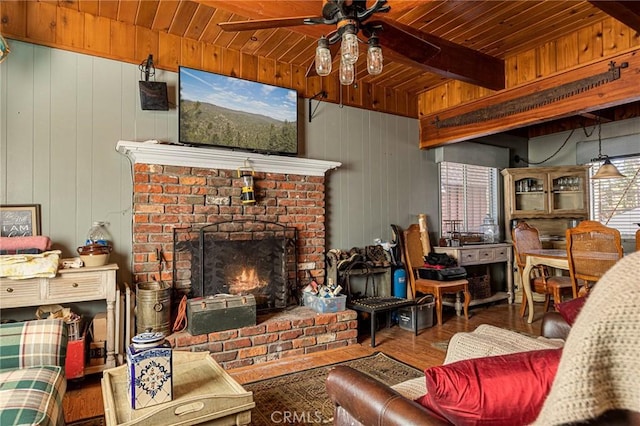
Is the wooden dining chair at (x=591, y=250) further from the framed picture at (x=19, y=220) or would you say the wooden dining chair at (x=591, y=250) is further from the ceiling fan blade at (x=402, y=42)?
the framed picture at (x=19, y=220)

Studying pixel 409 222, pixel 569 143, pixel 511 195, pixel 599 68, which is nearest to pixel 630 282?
pixel 599 68

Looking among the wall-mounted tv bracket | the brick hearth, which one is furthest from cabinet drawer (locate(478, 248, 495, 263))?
the wall-mounted tv bracket

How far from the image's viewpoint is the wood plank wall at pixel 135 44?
2740mm

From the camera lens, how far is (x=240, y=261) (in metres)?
3.43

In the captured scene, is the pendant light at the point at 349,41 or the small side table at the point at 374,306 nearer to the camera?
the pendant light at the point at 349,41

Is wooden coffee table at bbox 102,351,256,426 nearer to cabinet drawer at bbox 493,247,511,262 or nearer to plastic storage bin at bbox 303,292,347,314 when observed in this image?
plastic storage bin at bbox 303,292,347,314

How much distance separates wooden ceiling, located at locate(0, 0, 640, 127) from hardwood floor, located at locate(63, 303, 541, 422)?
7.55ft

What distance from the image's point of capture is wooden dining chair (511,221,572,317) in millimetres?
3809

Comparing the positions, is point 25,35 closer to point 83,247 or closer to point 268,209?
point 83,247

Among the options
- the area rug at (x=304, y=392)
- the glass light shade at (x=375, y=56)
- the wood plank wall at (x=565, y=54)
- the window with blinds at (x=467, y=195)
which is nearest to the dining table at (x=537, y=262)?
the window with blinds at (x=467, y=195)

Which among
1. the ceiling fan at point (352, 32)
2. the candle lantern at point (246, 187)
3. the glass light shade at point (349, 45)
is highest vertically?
the ceiling fan at point (352, 32)

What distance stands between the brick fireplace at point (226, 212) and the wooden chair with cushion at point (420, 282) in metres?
1.06

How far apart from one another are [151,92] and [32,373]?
86.7 inches

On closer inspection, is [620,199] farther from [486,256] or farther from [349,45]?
[349,45]
